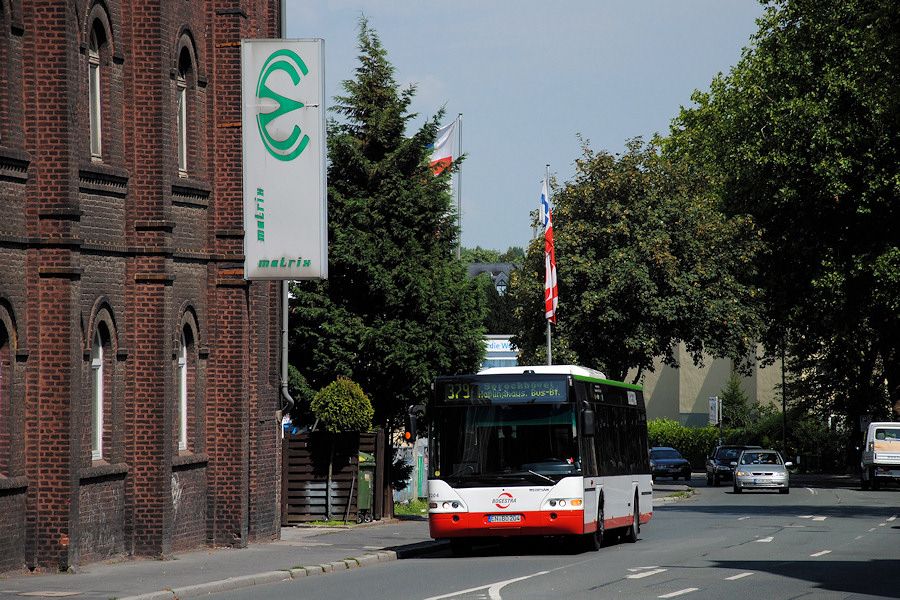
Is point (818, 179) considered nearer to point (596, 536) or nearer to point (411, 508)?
point (411, 508)

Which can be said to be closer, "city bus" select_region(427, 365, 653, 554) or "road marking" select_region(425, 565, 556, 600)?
"road marking" select_region(425, 565, 556, 600)

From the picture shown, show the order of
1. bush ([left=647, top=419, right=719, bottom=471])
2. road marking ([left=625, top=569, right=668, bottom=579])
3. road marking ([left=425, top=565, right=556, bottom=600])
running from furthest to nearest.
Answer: bush ([left=647, top=419, right=719, bottom=471]) → road marking ([left=625, top=569, right=668, bottom=579]) → road marking ([left=425, top=565, right=556, bottom=600])

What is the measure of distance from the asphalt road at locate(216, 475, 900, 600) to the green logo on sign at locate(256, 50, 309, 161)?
22.4 feet

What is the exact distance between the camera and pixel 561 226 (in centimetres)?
4569

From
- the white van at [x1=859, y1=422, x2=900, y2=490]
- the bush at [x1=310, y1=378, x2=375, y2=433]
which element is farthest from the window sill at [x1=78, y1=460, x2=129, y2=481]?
the white van at [x1=859, y1=422, x2=900, y2=490]

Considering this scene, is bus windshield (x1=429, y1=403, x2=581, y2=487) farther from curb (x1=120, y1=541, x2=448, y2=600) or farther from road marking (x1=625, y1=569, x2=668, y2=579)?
road marking (x1=625, y1=569, x2=668, y2=579)

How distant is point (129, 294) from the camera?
63.5ft

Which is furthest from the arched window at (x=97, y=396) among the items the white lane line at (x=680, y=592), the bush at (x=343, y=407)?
the bush at (x=343, y=407)

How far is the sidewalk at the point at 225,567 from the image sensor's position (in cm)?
1480

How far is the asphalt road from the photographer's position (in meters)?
14.8

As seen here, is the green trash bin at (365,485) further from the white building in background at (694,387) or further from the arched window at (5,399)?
the white building in background at (694,387)

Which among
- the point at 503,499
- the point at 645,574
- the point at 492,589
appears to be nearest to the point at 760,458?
the point at 503,499

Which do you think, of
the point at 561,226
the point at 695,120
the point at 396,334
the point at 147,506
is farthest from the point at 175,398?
the point at 695,120

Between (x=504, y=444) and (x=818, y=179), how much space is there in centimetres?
2724
